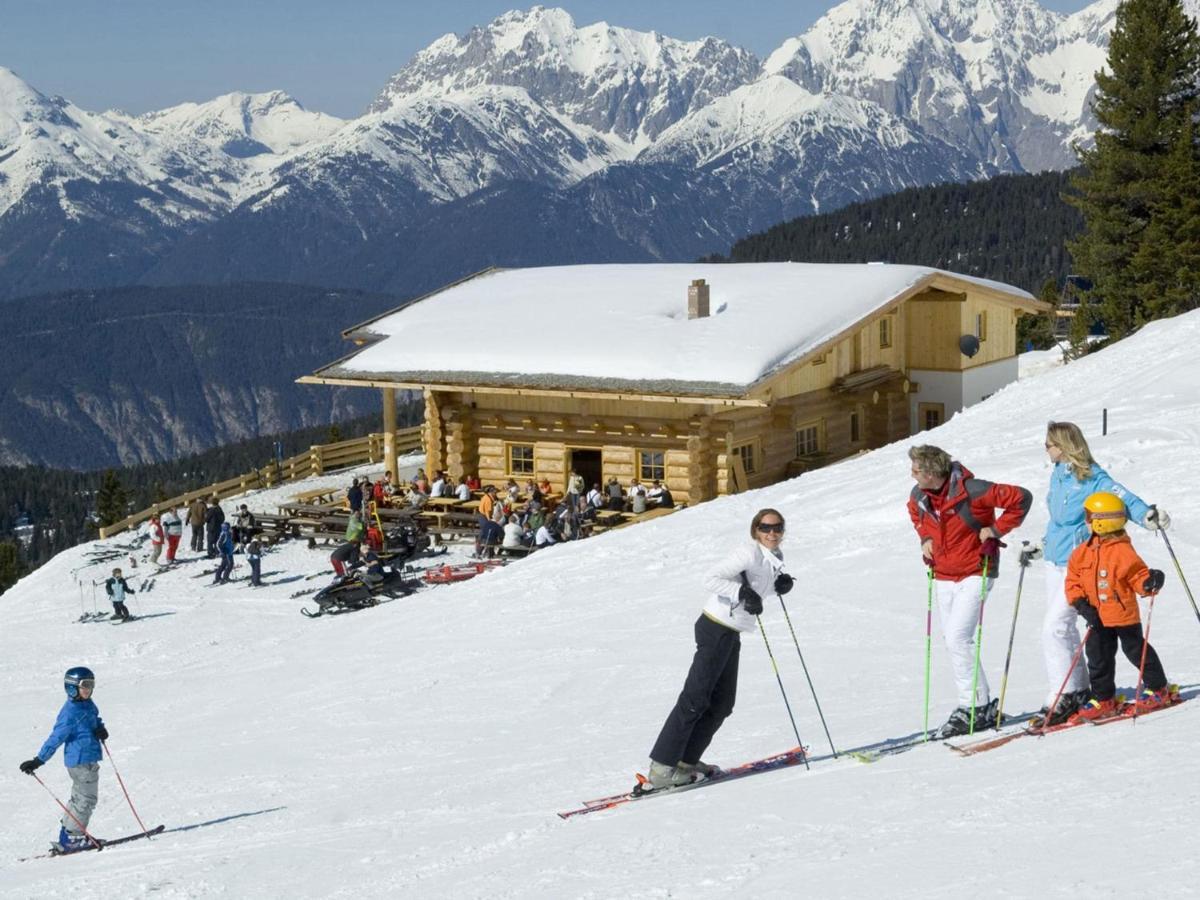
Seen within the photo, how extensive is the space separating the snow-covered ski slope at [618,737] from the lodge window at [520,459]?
9172 mm

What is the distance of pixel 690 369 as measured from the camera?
29281 mm

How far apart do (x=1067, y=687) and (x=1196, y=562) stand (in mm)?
6149

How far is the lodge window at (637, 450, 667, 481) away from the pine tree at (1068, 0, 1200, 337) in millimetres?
18748

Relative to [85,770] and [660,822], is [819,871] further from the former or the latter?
[85,770]

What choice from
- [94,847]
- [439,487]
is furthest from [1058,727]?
[439,487]

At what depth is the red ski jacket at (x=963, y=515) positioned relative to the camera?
8562 millimetres

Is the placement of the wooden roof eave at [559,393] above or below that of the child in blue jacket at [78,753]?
above

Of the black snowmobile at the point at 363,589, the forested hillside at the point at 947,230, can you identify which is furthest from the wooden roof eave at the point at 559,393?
the forested hillside at the point at 947,230

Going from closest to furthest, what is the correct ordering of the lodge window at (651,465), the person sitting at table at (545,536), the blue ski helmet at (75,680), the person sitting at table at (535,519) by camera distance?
the blue ski helmet at (75,680), the person sitting at table at (545,536), the person sitting at table at (535,519), the lodge window at (651,465)

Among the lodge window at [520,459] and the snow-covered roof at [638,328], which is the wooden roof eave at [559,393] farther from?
the lodge window at [520,459]

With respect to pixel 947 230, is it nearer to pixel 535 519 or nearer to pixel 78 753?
pixel 535 519

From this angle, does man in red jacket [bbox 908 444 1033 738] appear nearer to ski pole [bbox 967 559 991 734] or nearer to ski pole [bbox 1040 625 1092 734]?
ski pole [bbox 967 559 991 734]

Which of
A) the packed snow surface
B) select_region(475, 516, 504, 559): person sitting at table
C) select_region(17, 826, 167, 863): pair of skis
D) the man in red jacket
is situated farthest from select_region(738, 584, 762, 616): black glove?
the packed snow surface

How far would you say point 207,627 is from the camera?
2308 centimetres
